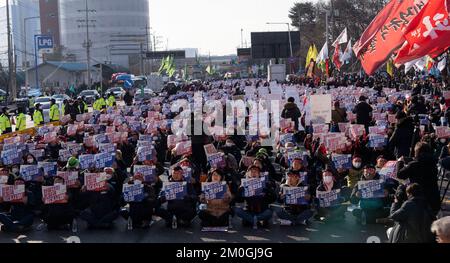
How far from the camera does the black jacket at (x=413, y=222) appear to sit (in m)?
7.97

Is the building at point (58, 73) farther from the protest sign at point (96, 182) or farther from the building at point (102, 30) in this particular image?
the protest sign at point (96, 182)

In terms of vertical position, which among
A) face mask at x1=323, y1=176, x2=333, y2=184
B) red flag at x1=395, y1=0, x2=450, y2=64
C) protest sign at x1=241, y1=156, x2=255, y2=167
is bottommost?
face mask at x1=323, y1=176, x2=333, y2=184

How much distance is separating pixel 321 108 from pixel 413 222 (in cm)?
1514

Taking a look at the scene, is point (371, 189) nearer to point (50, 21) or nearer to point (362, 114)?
point (362, 114)

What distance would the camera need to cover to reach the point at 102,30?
155750 mm

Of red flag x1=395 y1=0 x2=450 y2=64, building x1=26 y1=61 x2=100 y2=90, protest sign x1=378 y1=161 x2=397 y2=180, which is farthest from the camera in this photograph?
building x1=26 y1=61 x2=100 y2=90

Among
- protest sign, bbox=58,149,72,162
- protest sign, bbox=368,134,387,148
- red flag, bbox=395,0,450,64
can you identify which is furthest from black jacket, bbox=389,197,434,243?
protest sign, bbox=58,149,72,162

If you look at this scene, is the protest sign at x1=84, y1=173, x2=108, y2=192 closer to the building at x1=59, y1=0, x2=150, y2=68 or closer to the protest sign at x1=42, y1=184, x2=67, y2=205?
the protest sign at x1=42, y1=184, x2=67, y2=205

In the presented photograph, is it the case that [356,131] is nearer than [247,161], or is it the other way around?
[247,161]

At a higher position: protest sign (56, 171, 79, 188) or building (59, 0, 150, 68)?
building (59, 0, 150, 68)

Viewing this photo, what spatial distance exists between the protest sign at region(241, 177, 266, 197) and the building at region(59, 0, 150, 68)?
141961 mm

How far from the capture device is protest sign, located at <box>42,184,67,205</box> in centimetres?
1334

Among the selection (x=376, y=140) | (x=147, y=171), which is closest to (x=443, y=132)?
(x=376, y=140)
